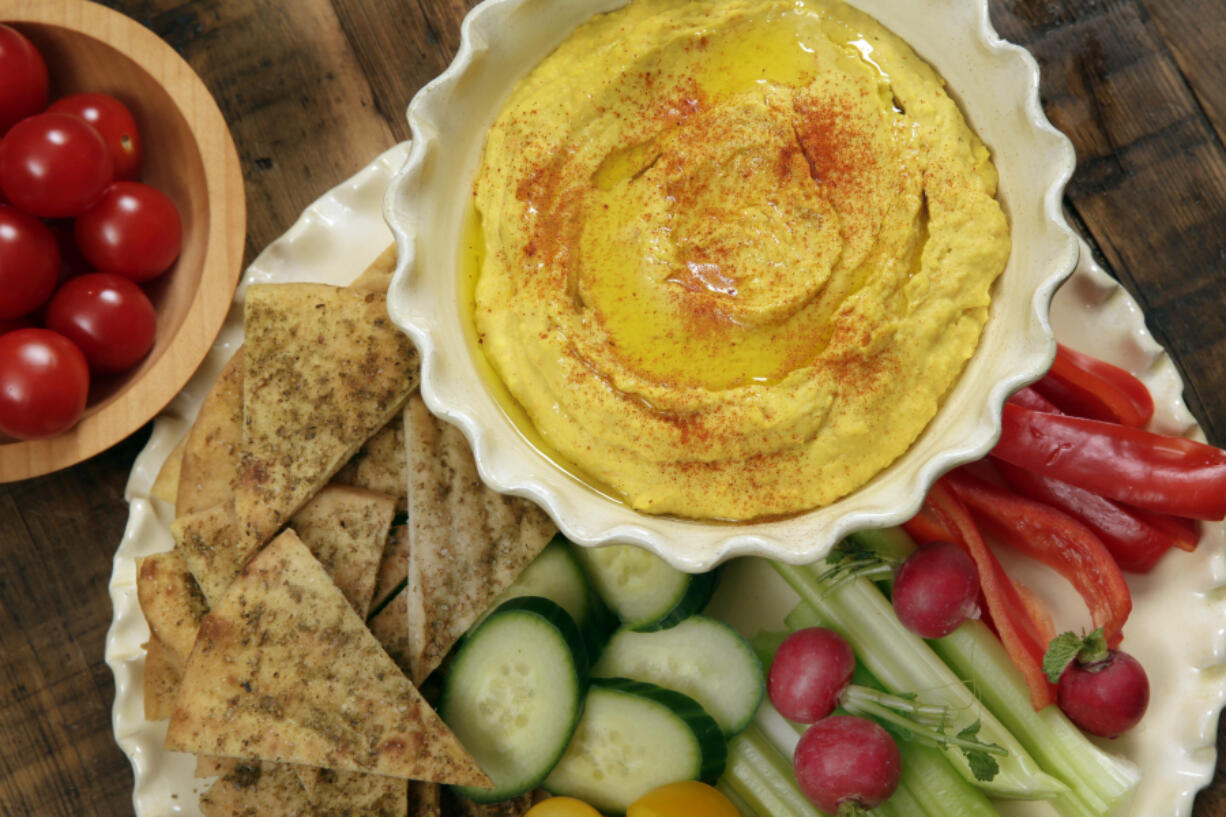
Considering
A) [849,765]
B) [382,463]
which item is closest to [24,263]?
[382,463]

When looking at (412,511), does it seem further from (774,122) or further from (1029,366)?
(1029,366)

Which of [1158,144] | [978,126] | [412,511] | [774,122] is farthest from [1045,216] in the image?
[412,511]

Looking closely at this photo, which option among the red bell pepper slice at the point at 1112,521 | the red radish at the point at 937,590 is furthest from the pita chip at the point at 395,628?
the red bell pepper slice at the point at 1112,521

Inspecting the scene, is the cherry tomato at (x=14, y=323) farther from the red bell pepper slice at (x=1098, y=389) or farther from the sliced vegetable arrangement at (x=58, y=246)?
the red bell pepper slice at (x=1098, y=389)

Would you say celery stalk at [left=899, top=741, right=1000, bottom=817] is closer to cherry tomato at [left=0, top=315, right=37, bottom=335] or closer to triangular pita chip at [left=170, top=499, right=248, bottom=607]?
triangular pita chip at [left=170, top=499, right=248, bottom=607]

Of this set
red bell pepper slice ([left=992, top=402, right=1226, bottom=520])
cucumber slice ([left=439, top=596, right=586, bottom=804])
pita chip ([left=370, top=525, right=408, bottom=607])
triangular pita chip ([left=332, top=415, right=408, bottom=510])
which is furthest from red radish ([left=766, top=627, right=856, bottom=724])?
triangular pita chip ([left=332, top=415, right=408, bottom=510])
